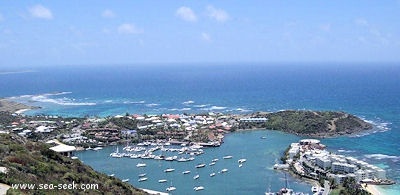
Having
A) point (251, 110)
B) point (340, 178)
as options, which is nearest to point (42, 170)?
point (340, 178)

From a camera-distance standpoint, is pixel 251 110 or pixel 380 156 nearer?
pixel 380 156

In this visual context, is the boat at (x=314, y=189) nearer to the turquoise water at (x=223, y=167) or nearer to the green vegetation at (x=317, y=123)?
the turquoise water at (x=223, y=167)

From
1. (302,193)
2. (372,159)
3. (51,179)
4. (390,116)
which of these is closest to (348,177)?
(302,193)

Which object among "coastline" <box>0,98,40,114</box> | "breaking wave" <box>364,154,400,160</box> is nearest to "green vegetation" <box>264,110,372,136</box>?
"breaking wave" <box>364,154,400,160</box>

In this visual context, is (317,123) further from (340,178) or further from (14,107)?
(14,107)

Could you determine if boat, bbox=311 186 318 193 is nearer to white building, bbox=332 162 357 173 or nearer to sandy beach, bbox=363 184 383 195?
sandy beach, bbox=363 184 383 195

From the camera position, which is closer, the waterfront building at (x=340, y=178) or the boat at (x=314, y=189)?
the boat at (x=314, y=189)

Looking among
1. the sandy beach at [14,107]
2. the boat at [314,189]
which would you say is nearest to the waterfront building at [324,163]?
the boat at [314,189]
